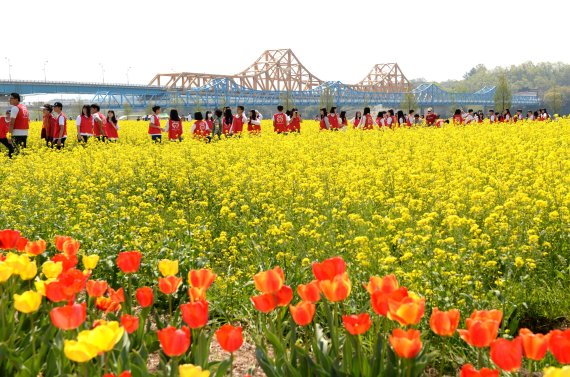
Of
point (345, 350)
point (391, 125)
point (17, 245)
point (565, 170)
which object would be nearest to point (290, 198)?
point (565, 170)

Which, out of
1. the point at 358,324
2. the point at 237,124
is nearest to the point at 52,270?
the point at 358,324

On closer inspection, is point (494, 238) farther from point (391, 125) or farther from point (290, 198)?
point (391, 125)

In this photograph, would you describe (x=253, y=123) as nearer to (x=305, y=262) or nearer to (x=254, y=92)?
(x=305, y=262)

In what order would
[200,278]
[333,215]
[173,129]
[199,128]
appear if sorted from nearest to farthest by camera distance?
[200,278], [333,215], [173,129], [199,128]

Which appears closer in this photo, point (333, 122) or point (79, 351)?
point (79, 351)

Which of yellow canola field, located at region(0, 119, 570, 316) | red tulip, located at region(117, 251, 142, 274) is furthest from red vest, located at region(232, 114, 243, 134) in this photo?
red tulip, located at region(117, 251, 142, 274)

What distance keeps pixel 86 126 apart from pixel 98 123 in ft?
2.48

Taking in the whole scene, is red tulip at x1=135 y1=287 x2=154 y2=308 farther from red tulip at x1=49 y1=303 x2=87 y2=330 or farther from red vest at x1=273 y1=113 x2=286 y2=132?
red vest at x1=273 y1=113 x2=286 y2=132

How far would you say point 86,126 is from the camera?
56.5 feet

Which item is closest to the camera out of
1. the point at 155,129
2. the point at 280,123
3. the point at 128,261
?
the point at 128,261

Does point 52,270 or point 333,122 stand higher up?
point 52,270

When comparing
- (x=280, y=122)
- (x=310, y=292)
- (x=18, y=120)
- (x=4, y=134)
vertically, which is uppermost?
(x=18, y=120)

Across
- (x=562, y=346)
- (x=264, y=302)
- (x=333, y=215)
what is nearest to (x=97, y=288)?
(x=264, y=302)

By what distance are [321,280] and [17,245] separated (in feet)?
5.90
